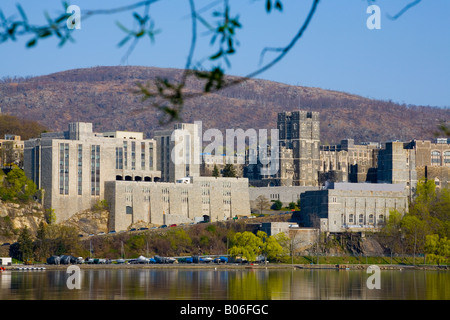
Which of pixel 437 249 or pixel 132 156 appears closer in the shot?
pixel 437 249

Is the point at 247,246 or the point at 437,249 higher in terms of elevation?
the point at 247,246

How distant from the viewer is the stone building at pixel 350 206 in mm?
127625

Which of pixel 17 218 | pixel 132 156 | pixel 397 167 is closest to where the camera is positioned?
pixel 17 218

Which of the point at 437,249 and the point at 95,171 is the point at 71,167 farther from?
the point at 437,249

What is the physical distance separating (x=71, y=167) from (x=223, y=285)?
5161 centimetres

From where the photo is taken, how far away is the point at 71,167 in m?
130

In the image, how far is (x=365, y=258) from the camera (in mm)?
122500

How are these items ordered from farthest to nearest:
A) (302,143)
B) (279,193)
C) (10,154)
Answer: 1. (302,143)
2. (279,193)
3. (10,154)

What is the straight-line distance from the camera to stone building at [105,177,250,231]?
130750 millimetres

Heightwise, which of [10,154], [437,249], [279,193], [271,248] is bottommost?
[437,249]

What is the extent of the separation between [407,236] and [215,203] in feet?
98.6

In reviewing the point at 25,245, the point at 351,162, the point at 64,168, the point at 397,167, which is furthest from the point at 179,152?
the point at 351,162

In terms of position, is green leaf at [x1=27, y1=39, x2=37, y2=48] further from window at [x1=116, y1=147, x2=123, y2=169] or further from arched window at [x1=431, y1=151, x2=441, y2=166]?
arched window at [x1=431, y1=151, x2=441, y2=166]

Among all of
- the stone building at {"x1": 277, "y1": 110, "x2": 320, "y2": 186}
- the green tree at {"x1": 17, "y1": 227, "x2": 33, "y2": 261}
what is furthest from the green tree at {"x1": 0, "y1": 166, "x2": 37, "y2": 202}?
the stone building at {"x1": 277, "y1": 110, "x2": 320, "y2": 186}
